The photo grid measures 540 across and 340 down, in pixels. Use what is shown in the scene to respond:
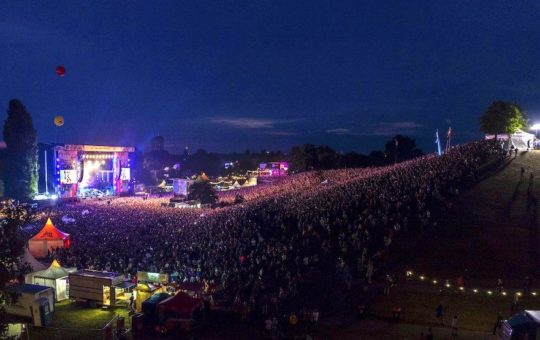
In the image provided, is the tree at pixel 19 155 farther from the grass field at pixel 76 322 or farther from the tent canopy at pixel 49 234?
the grass field at pixel 76 322

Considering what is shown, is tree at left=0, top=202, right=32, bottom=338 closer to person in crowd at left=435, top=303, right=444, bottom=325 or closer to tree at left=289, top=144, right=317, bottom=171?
person in crowd at left=435, top=303, right=444, bottom=325

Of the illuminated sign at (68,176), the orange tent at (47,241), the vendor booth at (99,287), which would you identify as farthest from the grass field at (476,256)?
the illuminated sign at (68,176)

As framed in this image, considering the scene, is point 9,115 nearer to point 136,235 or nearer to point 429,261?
point 136,235

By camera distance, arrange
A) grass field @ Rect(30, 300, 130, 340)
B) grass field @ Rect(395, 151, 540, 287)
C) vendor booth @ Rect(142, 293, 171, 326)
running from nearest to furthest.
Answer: grass field @ Rect(30, 300, 130, 340), vendor booth @ Rect(142, 293, 171, 326), grass field @ Rect(395, 151, 540, 287)

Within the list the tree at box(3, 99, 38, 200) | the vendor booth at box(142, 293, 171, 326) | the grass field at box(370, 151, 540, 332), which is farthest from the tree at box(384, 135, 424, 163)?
the vendor booth at box(142, 293, 171, 326)

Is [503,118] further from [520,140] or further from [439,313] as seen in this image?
[439,313]

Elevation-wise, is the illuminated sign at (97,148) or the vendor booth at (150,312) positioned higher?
the illuminated sign at (97,148)
